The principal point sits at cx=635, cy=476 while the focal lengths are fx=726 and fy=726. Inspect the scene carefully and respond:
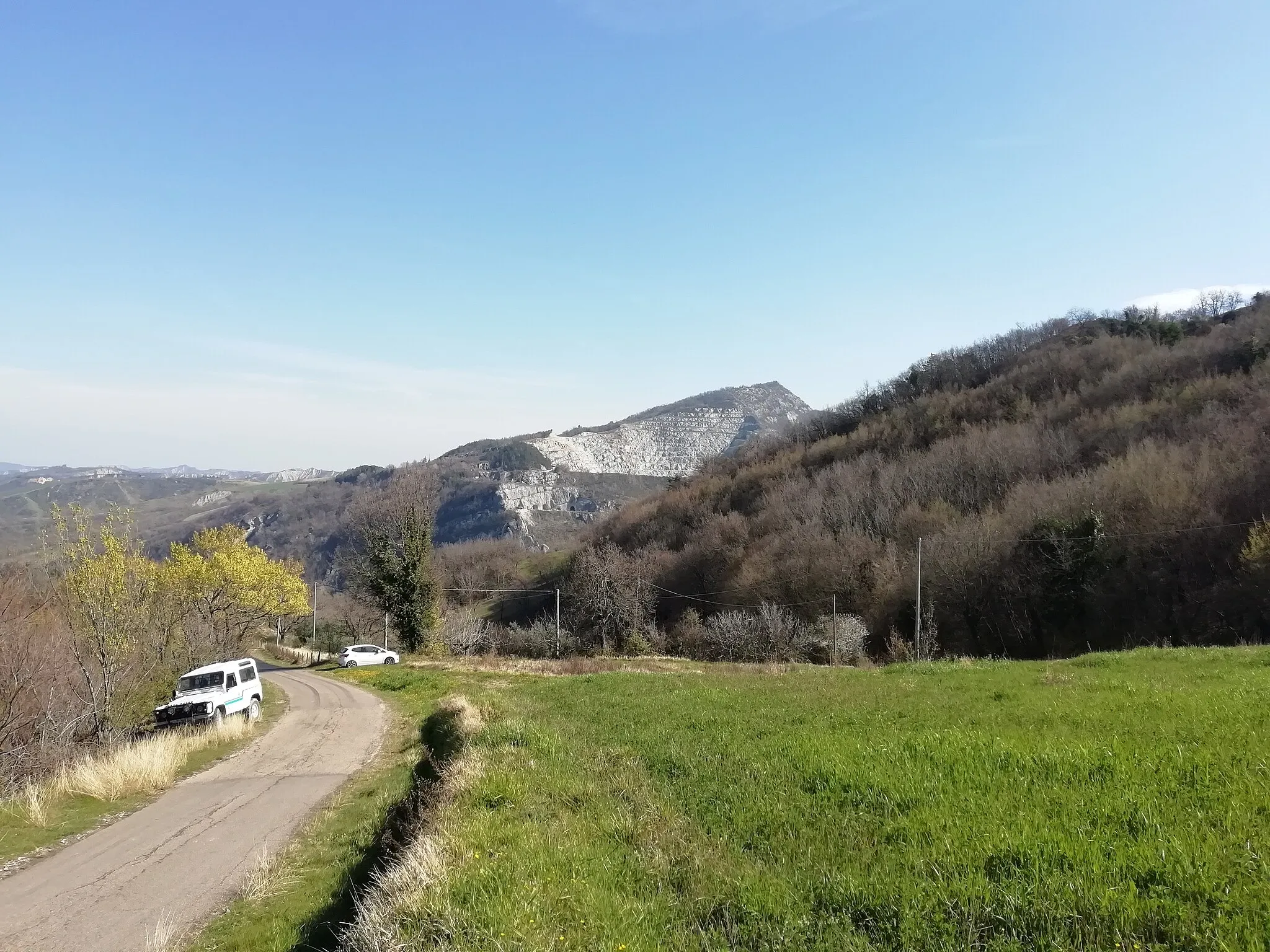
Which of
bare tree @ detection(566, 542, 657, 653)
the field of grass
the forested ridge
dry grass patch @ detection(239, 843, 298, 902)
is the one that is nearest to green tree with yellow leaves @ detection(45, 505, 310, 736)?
the field of grass

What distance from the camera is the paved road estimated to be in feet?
29.6

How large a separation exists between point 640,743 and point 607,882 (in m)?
5.75

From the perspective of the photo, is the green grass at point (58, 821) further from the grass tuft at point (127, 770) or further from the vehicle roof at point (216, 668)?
the vehicle roof at point (216, 668)

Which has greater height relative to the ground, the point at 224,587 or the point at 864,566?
the point at 224,587

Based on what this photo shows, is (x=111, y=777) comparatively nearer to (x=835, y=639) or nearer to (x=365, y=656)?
(x=365, y=656)

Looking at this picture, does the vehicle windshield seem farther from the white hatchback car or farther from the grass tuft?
the white hatchback car

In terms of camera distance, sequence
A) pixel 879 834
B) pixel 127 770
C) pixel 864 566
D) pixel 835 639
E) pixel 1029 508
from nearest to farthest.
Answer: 1. pixel 879 834
2. pixel 127 770
3. pixel 835 639
4. pixel 1029 508
5. pixel 864 566

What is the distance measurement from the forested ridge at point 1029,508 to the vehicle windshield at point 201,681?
113 feet

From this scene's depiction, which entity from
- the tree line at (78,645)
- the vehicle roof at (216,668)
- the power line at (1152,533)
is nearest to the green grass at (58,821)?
the tree line at (78,645)

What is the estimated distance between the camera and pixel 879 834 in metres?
6.63

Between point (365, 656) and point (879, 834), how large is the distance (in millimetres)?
46122

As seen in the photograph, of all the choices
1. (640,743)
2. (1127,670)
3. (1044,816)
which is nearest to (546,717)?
(640,743)

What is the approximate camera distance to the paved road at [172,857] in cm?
903

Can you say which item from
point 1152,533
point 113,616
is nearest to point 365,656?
point 113,616
